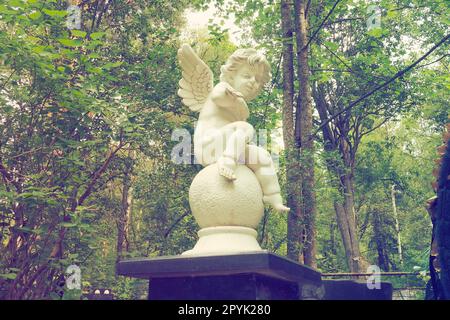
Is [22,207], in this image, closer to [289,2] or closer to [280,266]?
[280,266]

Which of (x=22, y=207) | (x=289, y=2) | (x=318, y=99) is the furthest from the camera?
(x=318, y=99)

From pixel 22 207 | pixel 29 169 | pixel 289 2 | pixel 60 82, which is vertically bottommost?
pixel 22 207

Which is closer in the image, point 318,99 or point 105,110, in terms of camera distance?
point 105,110

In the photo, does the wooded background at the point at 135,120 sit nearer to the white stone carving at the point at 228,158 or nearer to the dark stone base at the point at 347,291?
the white stone carving at the point at 228,158

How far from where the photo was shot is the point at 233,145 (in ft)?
11.0

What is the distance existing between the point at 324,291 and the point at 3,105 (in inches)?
153

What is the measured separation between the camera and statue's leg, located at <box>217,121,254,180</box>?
127 inches

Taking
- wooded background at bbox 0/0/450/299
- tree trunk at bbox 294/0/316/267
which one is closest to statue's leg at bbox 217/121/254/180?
wooded background at bbox 0/0/450/299

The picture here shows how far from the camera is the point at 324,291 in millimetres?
4113

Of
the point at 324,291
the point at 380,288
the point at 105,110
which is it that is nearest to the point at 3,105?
the point at 105,110

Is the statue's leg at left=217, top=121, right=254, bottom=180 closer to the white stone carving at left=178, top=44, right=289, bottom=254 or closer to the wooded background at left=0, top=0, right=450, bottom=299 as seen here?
the white stone carving at left=178, top=44, right=289, bottom=254

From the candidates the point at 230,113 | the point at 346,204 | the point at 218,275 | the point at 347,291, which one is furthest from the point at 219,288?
the point at 346,204

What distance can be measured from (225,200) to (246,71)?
128cm
